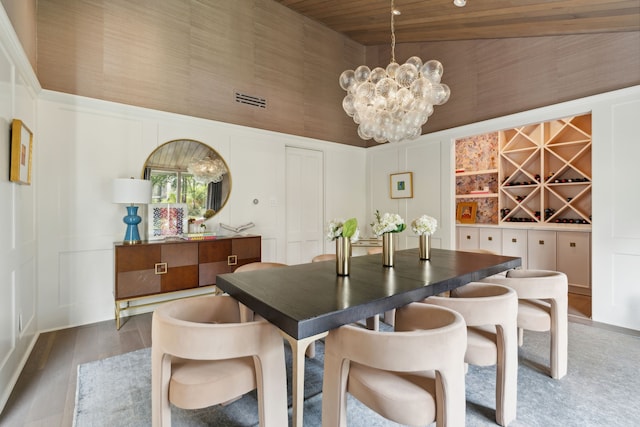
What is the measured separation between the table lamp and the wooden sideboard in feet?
0.62

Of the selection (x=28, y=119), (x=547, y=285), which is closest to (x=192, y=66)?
(x=28, y=119)

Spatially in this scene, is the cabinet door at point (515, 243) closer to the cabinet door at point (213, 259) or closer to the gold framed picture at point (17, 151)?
the cabinet door at point (213, 259)

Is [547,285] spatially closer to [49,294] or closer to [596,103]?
[596,103]

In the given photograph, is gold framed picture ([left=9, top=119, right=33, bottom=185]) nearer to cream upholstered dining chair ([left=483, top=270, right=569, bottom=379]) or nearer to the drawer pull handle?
the drawer pull handle

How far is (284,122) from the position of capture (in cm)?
475

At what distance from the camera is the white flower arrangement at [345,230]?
1964 mm

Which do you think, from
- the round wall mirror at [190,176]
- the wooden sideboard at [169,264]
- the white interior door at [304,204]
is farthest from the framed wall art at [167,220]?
the white interior door at [304,204]

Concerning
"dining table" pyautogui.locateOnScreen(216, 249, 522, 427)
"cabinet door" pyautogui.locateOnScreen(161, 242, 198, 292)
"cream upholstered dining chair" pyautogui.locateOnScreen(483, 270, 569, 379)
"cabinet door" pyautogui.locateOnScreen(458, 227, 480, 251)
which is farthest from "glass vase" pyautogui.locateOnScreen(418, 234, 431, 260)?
"cabinet door" pyautogui.locateOnScreen(458, 227, 480, 251)

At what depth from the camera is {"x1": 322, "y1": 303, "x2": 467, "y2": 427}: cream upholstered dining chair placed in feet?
3.62

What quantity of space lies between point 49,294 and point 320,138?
4043mm

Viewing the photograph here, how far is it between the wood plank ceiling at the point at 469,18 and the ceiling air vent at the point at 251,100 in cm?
160

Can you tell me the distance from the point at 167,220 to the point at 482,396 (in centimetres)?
342

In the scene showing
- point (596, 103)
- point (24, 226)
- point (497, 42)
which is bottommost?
point (24, 226)

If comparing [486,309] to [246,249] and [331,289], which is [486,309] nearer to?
[331,289]
